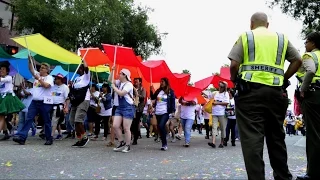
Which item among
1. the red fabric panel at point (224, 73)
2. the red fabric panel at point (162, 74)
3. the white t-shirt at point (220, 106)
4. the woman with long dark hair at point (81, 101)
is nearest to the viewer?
the woman with long dark hair at point (81, 101)

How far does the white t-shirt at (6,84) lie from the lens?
10055 millimetres

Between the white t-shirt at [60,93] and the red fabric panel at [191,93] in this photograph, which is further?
the red fabric panel at [191,93]

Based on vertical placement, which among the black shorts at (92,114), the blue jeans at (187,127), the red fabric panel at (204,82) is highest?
the red fabric panel at (204,82)

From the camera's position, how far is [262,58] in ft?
14.4

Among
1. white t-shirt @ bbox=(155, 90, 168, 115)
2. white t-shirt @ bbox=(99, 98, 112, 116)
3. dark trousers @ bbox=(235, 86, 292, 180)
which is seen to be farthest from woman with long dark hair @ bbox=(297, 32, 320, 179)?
white t-shirt @ bbox=(99, 98, 112, 116)

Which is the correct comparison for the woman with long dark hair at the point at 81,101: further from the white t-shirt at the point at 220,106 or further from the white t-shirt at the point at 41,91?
the white t-shirt at the point at 220,106

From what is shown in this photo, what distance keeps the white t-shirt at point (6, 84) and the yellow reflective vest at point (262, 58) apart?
7.27m

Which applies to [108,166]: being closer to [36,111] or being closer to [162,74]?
[36,111]

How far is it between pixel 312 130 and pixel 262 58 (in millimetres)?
1534

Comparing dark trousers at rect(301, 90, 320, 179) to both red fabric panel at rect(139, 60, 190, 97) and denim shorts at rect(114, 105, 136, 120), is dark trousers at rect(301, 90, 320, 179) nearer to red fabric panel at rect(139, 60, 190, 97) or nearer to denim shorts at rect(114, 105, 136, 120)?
denim shorts at rect(114, 105, 136, 120)

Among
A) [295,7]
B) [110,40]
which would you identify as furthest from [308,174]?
[110,40]

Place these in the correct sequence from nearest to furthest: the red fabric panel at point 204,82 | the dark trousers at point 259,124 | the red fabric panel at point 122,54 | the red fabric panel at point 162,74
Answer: the dark trousers at point 259,124
the red fabric panel at point 122,54
the red fabric panel at point 162,74
the red fabric panel at point 204,82

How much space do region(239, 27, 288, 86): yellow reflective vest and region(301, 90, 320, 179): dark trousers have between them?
117 cm

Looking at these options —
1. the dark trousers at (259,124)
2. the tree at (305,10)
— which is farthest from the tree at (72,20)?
the dark trousers at (259,124)
